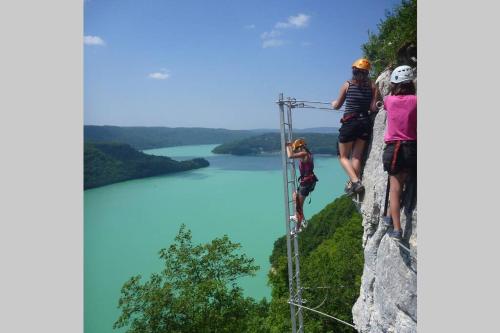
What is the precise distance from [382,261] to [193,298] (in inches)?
284

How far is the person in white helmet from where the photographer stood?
3.15 meters

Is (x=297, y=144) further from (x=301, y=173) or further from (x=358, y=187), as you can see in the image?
(x=358, y=187)

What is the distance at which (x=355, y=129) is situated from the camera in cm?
424

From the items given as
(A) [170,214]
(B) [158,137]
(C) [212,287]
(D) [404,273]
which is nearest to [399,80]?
(D) [404,273]

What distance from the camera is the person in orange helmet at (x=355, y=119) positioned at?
4.03 metres

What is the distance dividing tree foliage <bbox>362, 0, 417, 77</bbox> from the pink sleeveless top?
1151 millimetres

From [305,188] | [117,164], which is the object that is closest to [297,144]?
[305,188]

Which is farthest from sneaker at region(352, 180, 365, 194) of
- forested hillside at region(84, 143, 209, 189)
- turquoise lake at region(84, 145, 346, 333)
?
forested hillside at region(84, 143, 209, 189)

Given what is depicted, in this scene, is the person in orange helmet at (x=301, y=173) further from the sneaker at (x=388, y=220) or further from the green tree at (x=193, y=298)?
the green tree at (x=193, y=298)

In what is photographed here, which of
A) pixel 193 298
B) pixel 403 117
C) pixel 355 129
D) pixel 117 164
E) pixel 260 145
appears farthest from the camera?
pixel 260 145

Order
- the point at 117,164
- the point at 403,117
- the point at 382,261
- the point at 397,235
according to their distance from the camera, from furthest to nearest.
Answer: the point at 117,164 < the point at 382,261 < the point at 397,235 < the point at 403,117

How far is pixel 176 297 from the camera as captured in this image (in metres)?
10.2

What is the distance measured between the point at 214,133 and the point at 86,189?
174 ft

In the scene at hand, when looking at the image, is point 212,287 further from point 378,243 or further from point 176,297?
point 378,243
